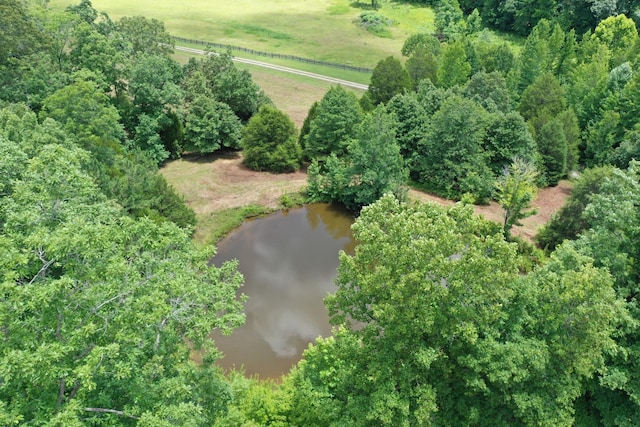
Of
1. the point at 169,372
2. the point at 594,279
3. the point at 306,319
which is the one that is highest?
the point at 594,279

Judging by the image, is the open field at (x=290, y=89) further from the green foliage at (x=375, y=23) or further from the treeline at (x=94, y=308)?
the treeline at (x=94, y=308)

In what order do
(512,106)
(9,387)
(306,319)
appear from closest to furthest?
(9,387)
(306,319)
(512,106)

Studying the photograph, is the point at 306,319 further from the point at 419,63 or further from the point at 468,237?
the point at 419,63

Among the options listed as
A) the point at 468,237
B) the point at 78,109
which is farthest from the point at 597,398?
the point at 78,109

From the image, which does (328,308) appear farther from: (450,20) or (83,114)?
(450,20)

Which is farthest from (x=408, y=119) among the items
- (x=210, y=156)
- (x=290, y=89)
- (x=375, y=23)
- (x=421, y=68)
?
(x=375, y=23)

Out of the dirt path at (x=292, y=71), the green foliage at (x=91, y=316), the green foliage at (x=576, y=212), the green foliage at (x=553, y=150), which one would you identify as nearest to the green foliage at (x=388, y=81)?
the dirt path at (x=292, y=71)

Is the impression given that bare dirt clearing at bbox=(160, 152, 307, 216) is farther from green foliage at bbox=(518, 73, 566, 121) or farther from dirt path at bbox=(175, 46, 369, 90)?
green foliage at bbox=(518, 73, 566, 121)

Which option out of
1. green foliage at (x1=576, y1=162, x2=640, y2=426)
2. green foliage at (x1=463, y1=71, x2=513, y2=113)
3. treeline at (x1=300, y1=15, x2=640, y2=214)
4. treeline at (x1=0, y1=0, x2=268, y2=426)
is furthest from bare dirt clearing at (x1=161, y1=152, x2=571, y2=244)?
green foliage at (x1=576, y1=162, x2=640, y2=426)
